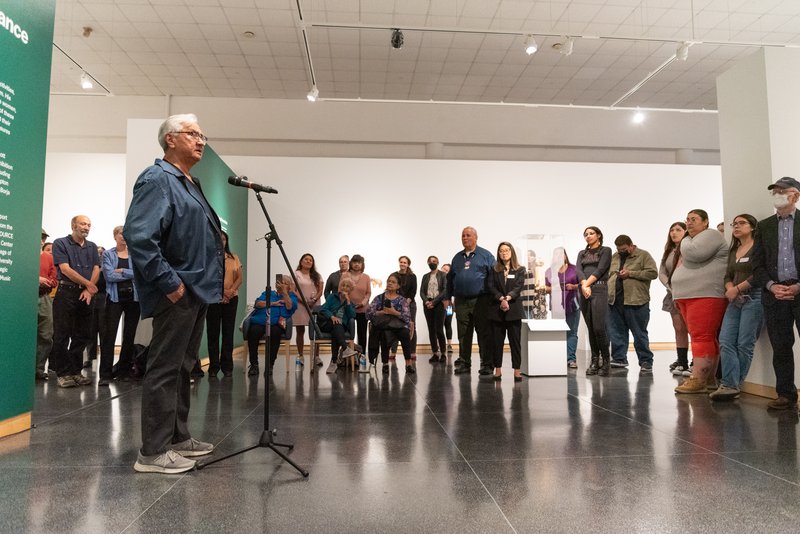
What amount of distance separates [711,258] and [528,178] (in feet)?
18.1

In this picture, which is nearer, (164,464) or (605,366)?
(164,464)

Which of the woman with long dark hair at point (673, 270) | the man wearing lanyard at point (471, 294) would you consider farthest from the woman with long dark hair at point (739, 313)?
the man wearing lanyard at point (471, 294)

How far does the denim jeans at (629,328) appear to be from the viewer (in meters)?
5.75

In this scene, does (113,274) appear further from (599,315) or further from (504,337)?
(599,315)

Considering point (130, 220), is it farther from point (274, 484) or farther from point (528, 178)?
point (528, 178)

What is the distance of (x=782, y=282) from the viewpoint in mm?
3582

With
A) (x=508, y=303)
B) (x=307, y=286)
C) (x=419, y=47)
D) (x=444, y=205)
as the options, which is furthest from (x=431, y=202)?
(x=508, y=303)

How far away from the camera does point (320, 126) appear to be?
32.9ft

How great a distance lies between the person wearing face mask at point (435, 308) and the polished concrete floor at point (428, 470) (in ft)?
10.8

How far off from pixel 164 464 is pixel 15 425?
129 cm

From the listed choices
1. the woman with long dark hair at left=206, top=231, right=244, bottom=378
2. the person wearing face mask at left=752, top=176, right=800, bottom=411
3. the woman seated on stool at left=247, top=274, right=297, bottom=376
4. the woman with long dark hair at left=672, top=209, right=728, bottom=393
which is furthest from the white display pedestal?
the woman with long dark hair at left=206, top=231, right=244, bottom=378

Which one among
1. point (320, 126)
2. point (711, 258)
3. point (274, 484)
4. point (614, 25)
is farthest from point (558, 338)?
point (320, 126)

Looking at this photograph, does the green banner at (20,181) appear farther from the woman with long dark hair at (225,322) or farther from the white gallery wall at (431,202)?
the white gallery wall at (431,202)

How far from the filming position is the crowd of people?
2215mm
